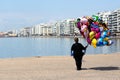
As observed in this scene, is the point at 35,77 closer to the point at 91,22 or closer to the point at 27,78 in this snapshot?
the point at 27,78

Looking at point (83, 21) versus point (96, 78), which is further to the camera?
point (83, 21)

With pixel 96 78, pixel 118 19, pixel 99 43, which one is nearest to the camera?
pixel 96 78

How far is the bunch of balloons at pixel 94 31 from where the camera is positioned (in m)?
18.9

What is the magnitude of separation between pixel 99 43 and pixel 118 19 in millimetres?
182808

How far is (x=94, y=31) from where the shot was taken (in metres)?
19.2

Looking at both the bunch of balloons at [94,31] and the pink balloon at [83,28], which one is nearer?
the bunch of balloons at [94,31]

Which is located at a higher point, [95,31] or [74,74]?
[95,31]

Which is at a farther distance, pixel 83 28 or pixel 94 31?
pixel 83 28

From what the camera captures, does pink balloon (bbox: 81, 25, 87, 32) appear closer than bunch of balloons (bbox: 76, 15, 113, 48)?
No

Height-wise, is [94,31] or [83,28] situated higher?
[83,28]

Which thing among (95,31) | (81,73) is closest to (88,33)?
(95,31)

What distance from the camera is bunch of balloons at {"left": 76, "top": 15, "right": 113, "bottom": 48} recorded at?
61.9ft

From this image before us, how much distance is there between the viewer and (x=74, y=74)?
16.6m

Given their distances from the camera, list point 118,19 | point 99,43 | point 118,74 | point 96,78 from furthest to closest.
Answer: point 118,19, point 99,43, point 118,74, point 96,78
